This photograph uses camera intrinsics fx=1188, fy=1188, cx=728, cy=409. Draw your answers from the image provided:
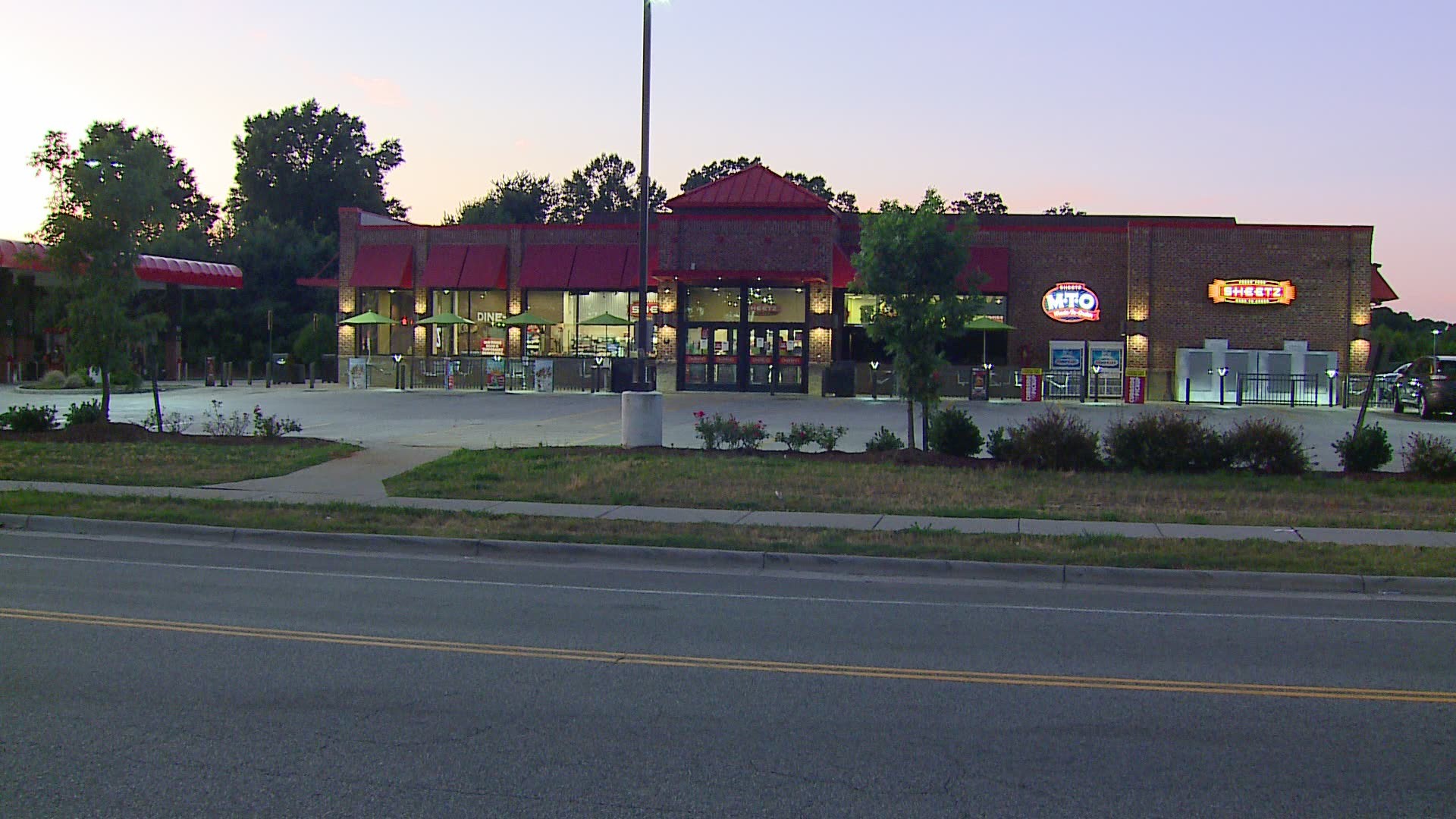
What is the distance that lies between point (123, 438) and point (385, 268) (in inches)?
1060

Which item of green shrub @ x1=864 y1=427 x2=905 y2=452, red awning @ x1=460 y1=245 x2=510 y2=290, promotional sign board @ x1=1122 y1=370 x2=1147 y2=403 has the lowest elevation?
green shrub @ x1=864 y1=427 x2=905 y2=452

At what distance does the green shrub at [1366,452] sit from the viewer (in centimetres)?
1803

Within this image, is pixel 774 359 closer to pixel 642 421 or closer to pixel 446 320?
pixel 446 320

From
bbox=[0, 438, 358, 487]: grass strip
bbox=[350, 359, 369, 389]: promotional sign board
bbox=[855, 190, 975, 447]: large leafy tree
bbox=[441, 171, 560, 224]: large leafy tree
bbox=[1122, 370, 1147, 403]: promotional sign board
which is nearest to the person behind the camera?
bbox=[0, 438, 358, 487]: grass strip

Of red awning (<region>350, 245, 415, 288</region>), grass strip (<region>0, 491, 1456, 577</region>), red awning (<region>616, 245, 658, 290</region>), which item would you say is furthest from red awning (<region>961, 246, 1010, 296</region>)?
grass strip (<region>0, 491, 1456, 577</region>)

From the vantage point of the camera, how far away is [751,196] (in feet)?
141

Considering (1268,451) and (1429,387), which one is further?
(1429,387)

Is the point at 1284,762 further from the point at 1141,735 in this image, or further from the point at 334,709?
the point at 334,709

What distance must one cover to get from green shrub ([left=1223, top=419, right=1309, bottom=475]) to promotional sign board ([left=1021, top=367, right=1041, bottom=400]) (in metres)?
22.1

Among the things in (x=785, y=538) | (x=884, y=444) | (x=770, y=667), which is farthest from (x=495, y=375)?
(x=770, y=667)

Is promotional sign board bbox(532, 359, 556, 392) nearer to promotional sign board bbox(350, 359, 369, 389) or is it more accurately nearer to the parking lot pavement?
the parking lot pavement

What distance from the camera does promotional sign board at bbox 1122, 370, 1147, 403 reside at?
133ft

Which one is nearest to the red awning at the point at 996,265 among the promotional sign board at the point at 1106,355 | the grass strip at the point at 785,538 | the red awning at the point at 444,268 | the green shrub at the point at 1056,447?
the promotional sign board at the point at 1106,355

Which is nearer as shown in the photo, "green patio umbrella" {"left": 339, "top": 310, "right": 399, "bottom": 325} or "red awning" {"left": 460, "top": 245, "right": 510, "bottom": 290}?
"green patio umbrella" {"left": 339, "top": 310, "right": 399, "bottom": 325}
